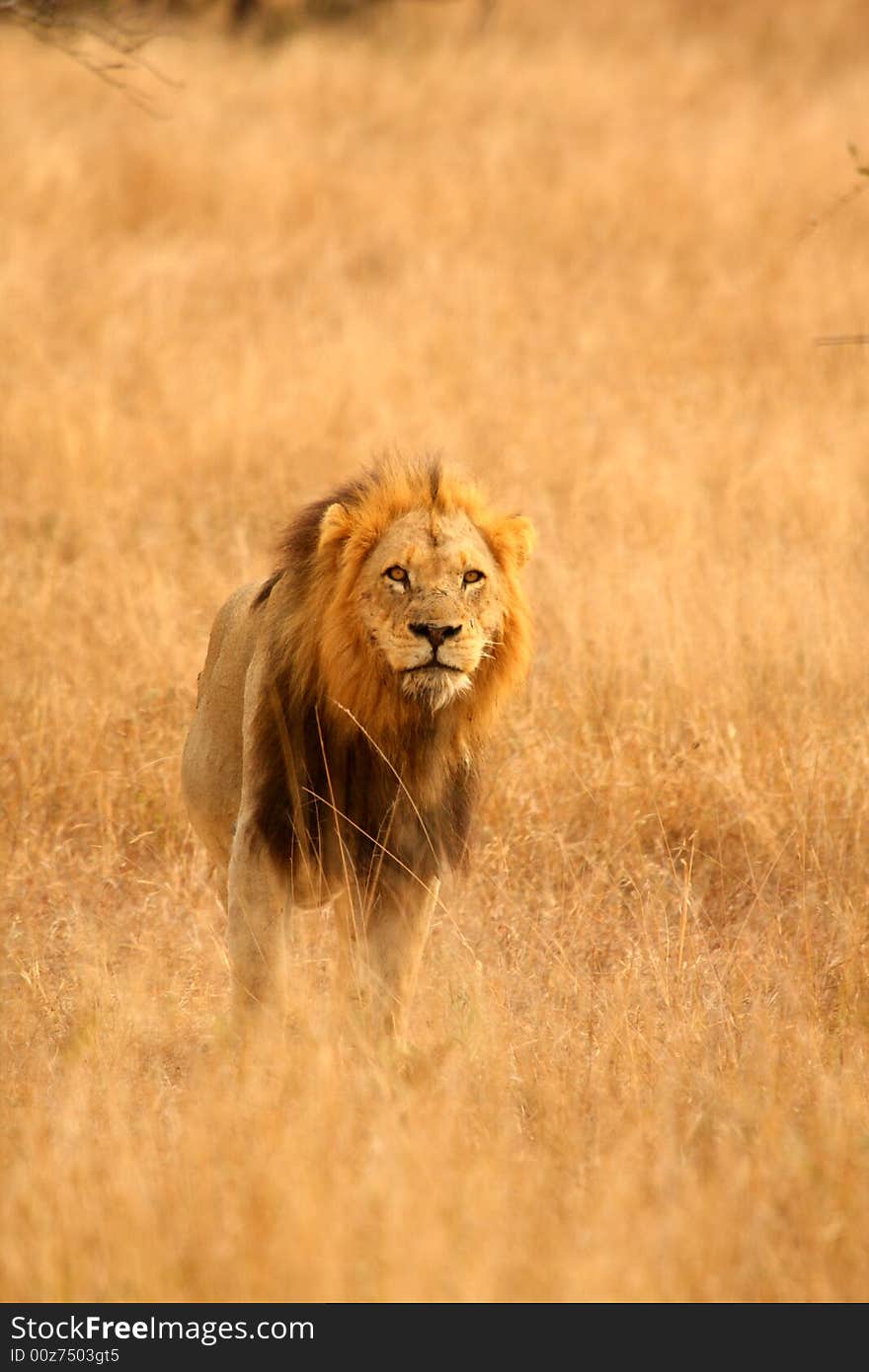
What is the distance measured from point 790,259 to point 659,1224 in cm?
1187

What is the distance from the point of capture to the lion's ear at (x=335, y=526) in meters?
4.41

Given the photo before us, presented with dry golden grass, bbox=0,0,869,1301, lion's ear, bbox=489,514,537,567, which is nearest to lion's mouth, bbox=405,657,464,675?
lion's ear, bbox=489,514,537,567

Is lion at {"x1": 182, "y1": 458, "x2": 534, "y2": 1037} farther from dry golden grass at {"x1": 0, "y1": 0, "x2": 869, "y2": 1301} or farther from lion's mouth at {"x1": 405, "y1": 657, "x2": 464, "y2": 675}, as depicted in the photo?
dry golden grass at {"x1": 0, "y1": 0, "x2": 869, "y2": 1301}

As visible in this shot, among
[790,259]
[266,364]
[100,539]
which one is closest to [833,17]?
[790,259]

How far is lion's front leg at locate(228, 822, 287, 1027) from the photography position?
173 inches

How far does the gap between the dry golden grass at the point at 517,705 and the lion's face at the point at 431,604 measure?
88cm

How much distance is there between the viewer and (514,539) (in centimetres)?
454

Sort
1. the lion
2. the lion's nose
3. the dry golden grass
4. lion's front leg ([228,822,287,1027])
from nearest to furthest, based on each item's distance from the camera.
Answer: the dry golden grass < the lion's nose < the lion < lion's front leg ([228,822,287,1027])

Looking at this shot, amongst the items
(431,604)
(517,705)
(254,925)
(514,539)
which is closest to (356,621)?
(431,604)

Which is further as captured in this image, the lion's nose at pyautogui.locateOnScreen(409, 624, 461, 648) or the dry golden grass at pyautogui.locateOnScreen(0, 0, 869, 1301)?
the lion's nose at pyautogui.locateOnScreen(409, 624, 461, 648)

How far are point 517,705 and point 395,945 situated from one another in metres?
2.54

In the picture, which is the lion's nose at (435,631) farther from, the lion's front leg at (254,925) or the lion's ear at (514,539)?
the lion's front leg at (254,925)

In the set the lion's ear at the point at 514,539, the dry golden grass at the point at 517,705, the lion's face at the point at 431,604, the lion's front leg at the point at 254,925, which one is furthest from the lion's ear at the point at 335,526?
the dry golden grass at the point at 517,705

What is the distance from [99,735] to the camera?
673 cm
